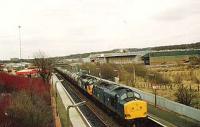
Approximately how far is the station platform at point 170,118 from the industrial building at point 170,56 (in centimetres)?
7764

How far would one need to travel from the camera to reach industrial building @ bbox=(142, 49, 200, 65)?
106 meters

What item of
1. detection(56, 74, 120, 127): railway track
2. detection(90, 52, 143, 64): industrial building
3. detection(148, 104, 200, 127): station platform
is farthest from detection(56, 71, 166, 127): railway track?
detection(90, 52, 143, 64): industrial building

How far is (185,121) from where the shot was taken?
24641 mm

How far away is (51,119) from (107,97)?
5.23 metres

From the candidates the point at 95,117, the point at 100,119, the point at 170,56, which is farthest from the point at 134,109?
the point at 170,56

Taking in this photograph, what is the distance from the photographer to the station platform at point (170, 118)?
23.8m

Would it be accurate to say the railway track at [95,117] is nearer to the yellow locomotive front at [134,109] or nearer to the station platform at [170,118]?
the yellow locomotive front at [134,109]

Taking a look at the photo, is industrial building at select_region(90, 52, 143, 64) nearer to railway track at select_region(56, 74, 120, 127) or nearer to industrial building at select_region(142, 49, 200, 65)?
industrial building at select_region(142, 49, 200, 65)

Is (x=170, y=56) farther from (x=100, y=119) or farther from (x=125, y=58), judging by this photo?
(x=100, y=119)

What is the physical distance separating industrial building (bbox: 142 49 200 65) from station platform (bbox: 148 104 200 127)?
77.6 meters

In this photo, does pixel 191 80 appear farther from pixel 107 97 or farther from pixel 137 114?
pixel 137 114

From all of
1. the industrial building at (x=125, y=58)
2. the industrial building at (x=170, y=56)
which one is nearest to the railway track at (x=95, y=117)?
the industrial building at (x=170, y=56)

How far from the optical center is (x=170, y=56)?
358 ft

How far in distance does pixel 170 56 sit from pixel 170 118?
280ft
